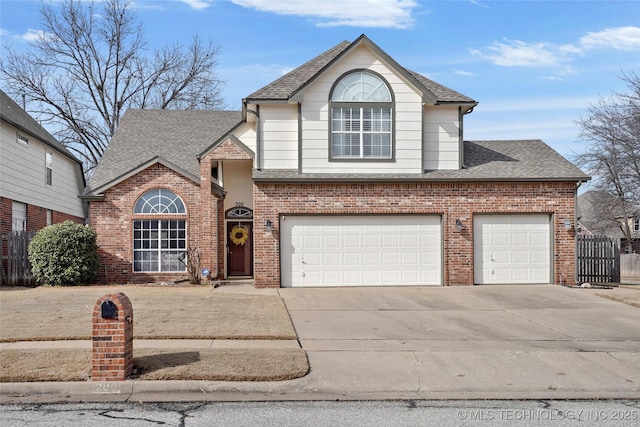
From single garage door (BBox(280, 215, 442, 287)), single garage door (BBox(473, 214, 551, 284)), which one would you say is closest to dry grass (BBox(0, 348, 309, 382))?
single garage door (BBox(280, 215, 442, 287))

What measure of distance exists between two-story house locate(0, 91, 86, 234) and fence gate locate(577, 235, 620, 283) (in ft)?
65.0

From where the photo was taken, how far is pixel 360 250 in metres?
19.4

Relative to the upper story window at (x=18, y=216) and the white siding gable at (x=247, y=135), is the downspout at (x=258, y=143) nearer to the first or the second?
the white siding gable at (x=247, y=135)

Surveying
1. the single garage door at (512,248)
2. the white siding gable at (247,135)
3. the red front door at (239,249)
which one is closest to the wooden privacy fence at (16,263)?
the red front door at (239,249)

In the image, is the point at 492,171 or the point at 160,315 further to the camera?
the point at 492,171

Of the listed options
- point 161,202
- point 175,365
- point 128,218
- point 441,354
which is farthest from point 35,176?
point 441,354

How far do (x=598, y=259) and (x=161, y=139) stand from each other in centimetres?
1748

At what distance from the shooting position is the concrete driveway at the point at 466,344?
880 centimetres

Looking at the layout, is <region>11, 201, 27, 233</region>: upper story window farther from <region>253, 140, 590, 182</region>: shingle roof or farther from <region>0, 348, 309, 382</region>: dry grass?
<region>0, 348, 309, 382</region>: dry grass

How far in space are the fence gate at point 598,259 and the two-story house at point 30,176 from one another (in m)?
19.8

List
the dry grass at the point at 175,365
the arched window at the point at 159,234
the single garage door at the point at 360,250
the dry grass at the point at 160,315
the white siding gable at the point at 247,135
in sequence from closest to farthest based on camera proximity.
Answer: the dry grass at the point at 175,365, the dry grass at the point at 160,315, the single garage door at the point at 360,250, the arched window at the point at 159,234, the white siding gable at the point at 247,135

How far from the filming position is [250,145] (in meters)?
22.3

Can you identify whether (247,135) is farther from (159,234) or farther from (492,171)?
(492,171)

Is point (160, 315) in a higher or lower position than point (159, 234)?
lower
